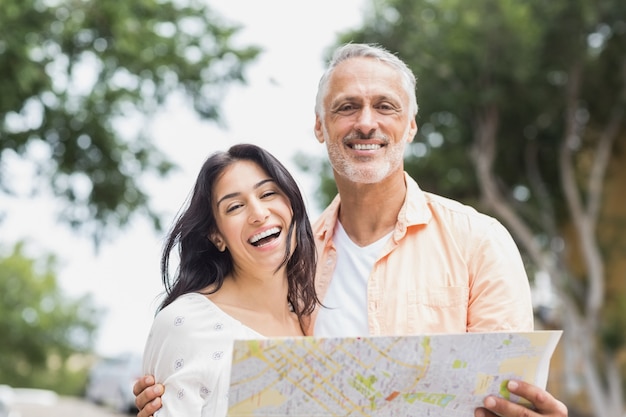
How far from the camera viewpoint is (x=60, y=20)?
898 centimetres

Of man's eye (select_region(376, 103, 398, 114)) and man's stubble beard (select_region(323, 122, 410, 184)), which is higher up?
man's eye (select_region(376, 103, 398, 114))

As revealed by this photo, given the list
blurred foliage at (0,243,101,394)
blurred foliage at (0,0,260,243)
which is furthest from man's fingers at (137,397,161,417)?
blurred foliage at (0,243,101,394)

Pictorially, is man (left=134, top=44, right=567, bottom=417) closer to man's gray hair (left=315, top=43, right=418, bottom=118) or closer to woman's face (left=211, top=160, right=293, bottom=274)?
man's gray hair (left=315, top=43, right=418, bottom=118)

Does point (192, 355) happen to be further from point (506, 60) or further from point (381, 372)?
point (506, 60)

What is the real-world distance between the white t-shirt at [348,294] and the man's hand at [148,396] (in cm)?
65

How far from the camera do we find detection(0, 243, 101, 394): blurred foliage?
4119cm

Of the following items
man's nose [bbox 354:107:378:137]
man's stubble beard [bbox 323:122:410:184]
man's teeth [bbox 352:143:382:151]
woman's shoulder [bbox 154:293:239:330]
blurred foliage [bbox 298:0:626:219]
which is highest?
blurred foliage [bbox 298:0:626:219]

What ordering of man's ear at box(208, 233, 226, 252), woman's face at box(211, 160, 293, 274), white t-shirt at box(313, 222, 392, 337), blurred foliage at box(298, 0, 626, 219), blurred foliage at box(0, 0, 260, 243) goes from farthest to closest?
blurred foliage at box(298, 0, 626, 219) → blurred foliage at box(0, 0, 260, 243) → white t-shirt at box(313, 222, 392, 337) → man's ear at box(208, 233, 226, 252) → woman's face at box(211, 160, 293, 274)

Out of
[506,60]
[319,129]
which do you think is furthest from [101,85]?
[506,60]

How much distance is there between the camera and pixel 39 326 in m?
45.2

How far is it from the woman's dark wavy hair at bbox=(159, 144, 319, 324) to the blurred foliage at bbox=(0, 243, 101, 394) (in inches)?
1532

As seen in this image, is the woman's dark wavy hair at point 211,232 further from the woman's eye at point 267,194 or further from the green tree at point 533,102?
the green tree at point 533,102

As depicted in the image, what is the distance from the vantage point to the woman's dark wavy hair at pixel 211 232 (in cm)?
293

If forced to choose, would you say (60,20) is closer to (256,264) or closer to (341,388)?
(256,264)
